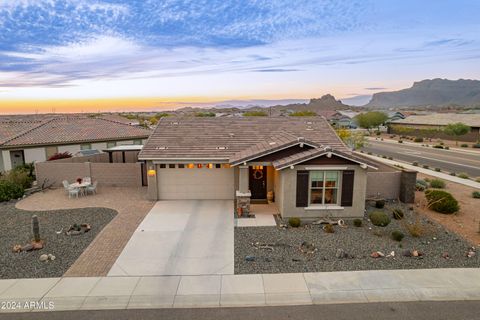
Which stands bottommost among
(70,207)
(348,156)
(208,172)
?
(70,207)

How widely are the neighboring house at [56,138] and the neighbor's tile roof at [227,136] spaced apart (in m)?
12.5

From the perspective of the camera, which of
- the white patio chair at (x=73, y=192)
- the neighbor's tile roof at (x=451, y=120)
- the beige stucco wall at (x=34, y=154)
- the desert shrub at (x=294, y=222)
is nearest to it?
the desert shrub at (x=294, y=222)

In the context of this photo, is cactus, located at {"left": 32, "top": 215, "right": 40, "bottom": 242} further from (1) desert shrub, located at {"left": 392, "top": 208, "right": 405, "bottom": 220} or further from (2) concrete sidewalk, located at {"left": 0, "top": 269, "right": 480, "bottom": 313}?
(1) desert shrub, located at {"left": 392, "top": 208, "right": 405, "bottom": 220}

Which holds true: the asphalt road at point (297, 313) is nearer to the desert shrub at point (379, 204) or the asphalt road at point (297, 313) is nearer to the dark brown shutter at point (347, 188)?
the dark brown shutter at point (347, 188)

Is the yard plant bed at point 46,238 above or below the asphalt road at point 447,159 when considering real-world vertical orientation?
above

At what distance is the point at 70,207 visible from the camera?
56.2 feet

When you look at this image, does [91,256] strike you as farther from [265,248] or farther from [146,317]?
[265,248]

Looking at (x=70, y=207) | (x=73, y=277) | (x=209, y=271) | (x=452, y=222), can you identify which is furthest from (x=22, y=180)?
(x=452, y=222)

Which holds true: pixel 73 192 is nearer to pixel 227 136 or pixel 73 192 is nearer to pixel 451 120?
pixel 227 136

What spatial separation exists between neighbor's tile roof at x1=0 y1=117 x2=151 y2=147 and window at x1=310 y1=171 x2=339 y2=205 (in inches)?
909

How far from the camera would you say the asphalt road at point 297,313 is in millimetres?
8000

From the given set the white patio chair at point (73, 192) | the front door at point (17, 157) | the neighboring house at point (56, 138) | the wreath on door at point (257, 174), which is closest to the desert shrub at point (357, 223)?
the wreath on door at point (257, 174)

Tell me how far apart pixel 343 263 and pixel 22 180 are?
20.1m

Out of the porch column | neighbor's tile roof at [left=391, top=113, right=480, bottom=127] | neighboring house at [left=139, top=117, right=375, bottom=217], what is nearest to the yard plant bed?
neighboring house at [left=139, top=117, right=375, bottom=217]
